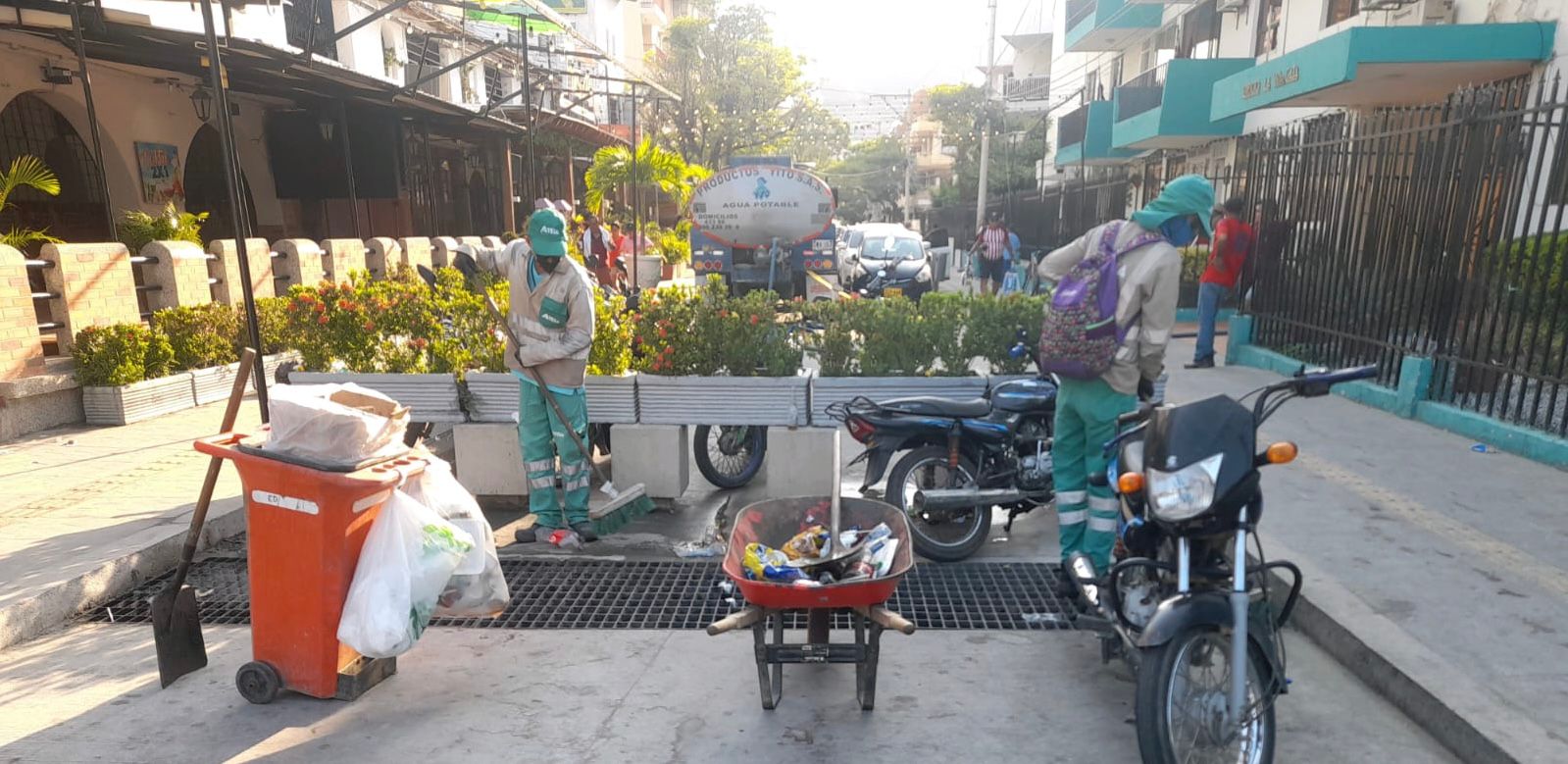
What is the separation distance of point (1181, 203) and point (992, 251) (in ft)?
37.4

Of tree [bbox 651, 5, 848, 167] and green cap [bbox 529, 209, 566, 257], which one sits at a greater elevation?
tree [bbox 651, 5, 848, 167]

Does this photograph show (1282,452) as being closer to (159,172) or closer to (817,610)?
(817,610)

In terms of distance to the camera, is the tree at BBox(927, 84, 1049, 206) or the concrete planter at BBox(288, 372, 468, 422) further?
the tree at BBox(927, 84, 1049, 206)

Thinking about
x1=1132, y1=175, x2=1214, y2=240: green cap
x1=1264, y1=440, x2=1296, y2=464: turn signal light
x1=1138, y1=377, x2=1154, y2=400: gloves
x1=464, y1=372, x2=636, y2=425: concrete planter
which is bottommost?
x1=464, y1=372, x2=636, y2=425: concrete planter

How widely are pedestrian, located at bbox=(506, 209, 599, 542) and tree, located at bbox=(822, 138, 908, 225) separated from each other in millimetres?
69289

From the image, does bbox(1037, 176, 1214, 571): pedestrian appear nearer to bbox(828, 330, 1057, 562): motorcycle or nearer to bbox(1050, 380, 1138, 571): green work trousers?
bbox(1050, 380, 1138, 571): green work trousers

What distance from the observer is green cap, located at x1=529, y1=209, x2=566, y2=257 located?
488 cm

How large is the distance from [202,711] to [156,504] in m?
2.69

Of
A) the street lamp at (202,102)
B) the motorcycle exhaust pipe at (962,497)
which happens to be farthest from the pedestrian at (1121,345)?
the street lamp at (202,102)

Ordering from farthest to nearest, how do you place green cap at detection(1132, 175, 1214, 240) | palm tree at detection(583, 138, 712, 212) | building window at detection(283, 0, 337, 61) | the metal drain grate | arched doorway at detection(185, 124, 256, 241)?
palm tree at detection(583, 138, 712, 212) < building window at detection(283, 0, 337, 61) < arched doorway at detection(185, 124, 256, 241) < the metal drain grate < green cap at detection(1132, 175, 1214, 240)

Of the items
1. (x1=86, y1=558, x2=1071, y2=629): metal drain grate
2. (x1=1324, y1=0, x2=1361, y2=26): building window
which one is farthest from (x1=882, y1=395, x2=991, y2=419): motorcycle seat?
(x1=1324, y1=0, x2=1361, y2=26): building window

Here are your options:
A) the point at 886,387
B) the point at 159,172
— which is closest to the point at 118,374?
the point at 159,172

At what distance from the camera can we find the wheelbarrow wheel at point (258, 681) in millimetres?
3361

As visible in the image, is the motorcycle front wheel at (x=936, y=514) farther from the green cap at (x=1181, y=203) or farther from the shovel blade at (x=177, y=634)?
→ the shovel blade at (x=177, y=634)
